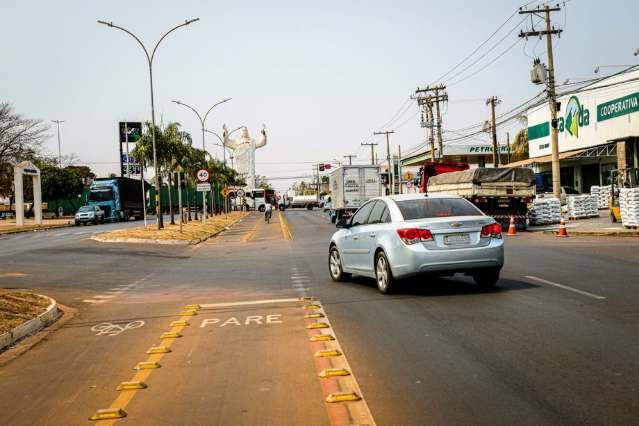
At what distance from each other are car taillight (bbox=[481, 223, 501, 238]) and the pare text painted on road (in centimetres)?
353

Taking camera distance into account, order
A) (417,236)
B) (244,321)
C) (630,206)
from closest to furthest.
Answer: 1. (244,321)
2. (417,236)
3. (630,206)

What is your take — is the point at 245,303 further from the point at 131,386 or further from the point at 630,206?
the point at 630,206

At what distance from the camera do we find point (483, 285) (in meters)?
11.6

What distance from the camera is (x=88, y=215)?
182 ft

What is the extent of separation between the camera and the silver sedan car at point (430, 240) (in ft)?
34.8

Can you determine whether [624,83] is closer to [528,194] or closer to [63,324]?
[528,194]

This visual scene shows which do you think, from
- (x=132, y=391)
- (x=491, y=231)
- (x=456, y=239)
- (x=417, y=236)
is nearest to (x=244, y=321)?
(x=417, y=236)

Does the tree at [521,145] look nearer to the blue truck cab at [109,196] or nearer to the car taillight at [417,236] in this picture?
the blue truck cab at [109,196]

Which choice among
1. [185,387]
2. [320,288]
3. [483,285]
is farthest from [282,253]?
[185,387]

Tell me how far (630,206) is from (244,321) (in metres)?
18.8

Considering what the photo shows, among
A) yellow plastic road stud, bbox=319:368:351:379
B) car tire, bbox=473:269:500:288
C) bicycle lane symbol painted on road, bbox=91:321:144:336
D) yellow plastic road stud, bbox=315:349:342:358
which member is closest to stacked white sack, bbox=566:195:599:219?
car tire, bbox=473:269:500:288

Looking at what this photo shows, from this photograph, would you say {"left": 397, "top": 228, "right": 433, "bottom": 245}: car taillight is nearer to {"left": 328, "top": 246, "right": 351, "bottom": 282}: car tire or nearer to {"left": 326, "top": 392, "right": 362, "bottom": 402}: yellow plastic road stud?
{"left": 328, "top": 246, "right": 351, "bottom": 282}: car tire

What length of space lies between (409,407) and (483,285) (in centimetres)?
681

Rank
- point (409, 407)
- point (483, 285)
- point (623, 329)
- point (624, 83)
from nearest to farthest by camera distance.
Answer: point (409, 407) → point (623, 329) → point (483, 285) → point (624, 83)
